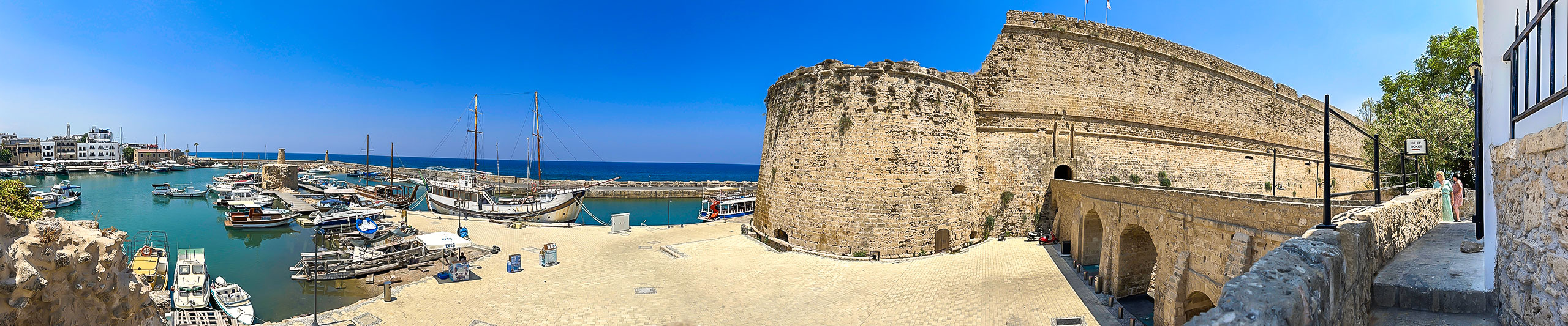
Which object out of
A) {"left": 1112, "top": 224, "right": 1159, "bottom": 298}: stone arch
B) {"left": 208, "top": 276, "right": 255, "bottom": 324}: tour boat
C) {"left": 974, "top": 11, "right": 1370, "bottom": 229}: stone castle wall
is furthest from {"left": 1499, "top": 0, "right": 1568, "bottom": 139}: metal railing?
{"left": 208, "top": 276, "right": 255, "bottom": 324}: tour boat

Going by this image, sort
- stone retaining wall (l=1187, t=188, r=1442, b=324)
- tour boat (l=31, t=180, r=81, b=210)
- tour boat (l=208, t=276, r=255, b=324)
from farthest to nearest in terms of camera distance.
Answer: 1. tour boat (l=31, t=180, r=81, b=210)
2. tour boat (l=208, t=276, r=255, b=324)
3. stone retaining wall (l=1187, t=188, r=1442, b=324)

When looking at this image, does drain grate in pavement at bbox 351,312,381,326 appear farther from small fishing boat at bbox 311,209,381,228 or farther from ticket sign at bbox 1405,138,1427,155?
small fishing boat at bbox 311,209,381,228

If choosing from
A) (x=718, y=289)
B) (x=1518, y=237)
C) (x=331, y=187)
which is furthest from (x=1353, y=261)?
(x=331, y=187)

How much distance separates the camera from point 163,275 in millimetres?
16234

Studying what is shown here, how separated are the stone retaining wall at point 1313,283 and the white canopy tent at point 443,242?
58.6 feet

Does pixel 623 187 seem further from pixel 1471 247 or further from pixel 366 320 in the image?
pixel 1471 247

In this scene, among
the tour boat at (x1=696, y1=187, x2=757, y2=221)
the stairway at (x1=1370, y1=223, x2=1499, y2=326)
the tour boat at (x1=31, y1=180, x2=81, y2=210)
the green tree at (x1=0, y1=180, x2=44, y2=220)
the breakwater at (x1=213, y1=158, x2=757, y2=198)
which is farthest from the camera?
the breakwater at (x1=213, y1=158, x2=757, y2=198)

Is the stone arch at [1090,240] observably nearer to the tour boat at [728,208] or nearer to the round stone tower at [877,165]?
the round stone tower at [877,165]

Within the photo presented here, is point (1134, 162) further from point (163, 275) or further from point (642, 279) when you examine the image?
point (163, 275)

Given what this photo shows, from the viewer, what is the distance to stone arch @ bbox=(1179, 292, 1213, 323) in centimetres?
951

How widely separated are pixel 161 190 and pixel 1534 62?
243 ft

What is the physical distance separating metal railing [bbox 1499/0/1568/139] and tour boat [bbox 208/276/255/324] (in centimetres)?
1963

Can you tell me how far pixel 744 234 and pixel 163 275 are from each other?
17.7m

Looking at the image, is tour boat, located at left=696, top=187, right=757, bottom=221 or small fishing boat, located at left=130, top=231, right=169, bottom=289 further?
tour boat, located at left=696, top=187, right=757, bottom=221
